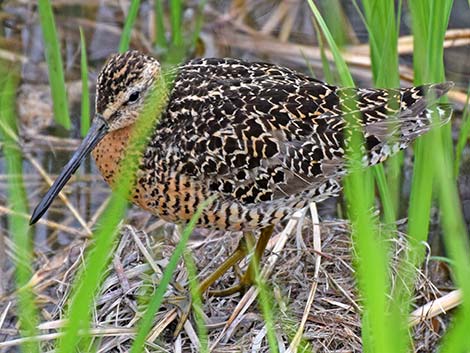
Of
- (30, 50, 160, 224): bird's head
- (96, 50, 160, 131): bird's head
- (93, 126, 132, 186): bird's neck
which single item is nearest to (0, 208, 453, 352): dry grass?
(93, 126, 132, 186): bird's neck

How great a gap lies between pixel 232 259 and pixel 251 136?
638 millimetres

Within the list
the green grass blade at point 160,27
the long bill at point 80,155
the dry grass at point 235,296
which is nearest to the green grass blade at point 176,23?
the green grass blade at point 160,27

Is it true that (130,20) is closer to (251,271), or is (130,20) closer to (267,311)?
(251,271)

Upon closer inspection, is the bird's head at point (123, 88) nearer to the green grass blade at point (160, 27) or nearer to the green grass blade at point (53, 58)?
the green grass blade at point (53, 58)

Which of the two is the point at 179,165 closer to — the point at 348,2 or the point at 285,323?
the point at 285,323

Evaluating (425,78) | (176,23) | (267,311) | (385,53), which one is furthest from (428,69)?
(176,23)

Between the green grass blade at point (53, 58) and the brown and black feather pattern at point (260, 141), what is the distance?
3.48ft

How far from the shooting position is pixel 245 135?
155 inches

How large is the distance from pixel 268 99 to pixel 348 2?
8.33 ft

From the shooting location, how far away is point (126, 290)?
4.25 m

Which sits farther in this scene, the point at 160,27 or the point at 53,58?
the point at 160,27

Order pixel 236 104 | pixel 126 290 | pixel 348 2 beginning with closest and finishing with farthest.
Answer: pixel 236 104 < pixel 126 290 < pixel 348 2

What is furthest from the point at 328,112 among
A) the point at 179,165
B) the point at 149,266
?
the point at 149,266

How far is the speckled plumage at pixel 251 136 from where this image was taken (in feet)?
13.0
